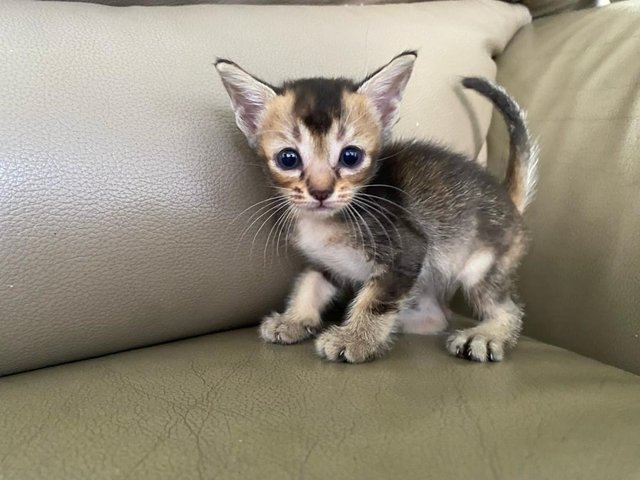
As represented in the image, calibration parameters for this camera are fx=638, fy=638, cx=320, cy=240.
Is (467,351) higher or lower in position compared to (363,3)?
lower

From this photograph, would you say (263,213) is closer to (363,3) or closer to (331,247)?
(331,247)

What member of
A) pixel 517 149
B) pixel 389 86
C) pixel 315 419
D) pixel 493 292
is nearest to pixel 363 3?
pixel 389 86

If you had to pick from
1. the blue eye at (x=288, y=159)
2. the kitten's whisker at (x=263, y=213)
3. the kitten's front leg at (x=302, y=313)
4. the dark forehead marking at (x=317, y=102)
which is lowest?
the kitten's front leg at (x=302, y=313)

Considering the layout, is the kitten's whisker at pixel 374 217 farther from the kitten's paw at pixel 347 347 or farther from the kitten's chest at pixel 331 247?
the kitten's paw at pixel 347 347

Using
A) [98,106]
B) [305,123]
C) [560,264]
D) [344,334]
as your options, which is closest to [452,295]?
[560,264]

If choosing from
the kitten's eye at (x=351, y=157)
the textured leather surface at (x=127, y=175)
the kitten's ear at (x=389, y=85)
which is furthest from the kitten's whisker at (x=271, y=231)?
the kitten's ear at (x=389, y=85)

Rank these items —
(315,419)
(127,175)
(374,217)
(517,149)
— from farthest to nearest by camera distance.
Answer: (517,149), (374,217), (127,175), (315,419)

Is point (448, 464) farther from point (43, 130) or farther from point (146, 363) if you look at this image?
point (43, 130)

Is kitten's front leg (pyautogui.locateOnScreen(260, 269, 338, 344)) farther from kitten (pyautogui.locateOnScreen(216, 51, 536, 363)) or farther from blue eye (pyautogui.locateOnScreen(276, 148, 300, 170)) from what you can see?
blue eye (pyautogui.locateOnScreen(276, 148, 300, 170))
